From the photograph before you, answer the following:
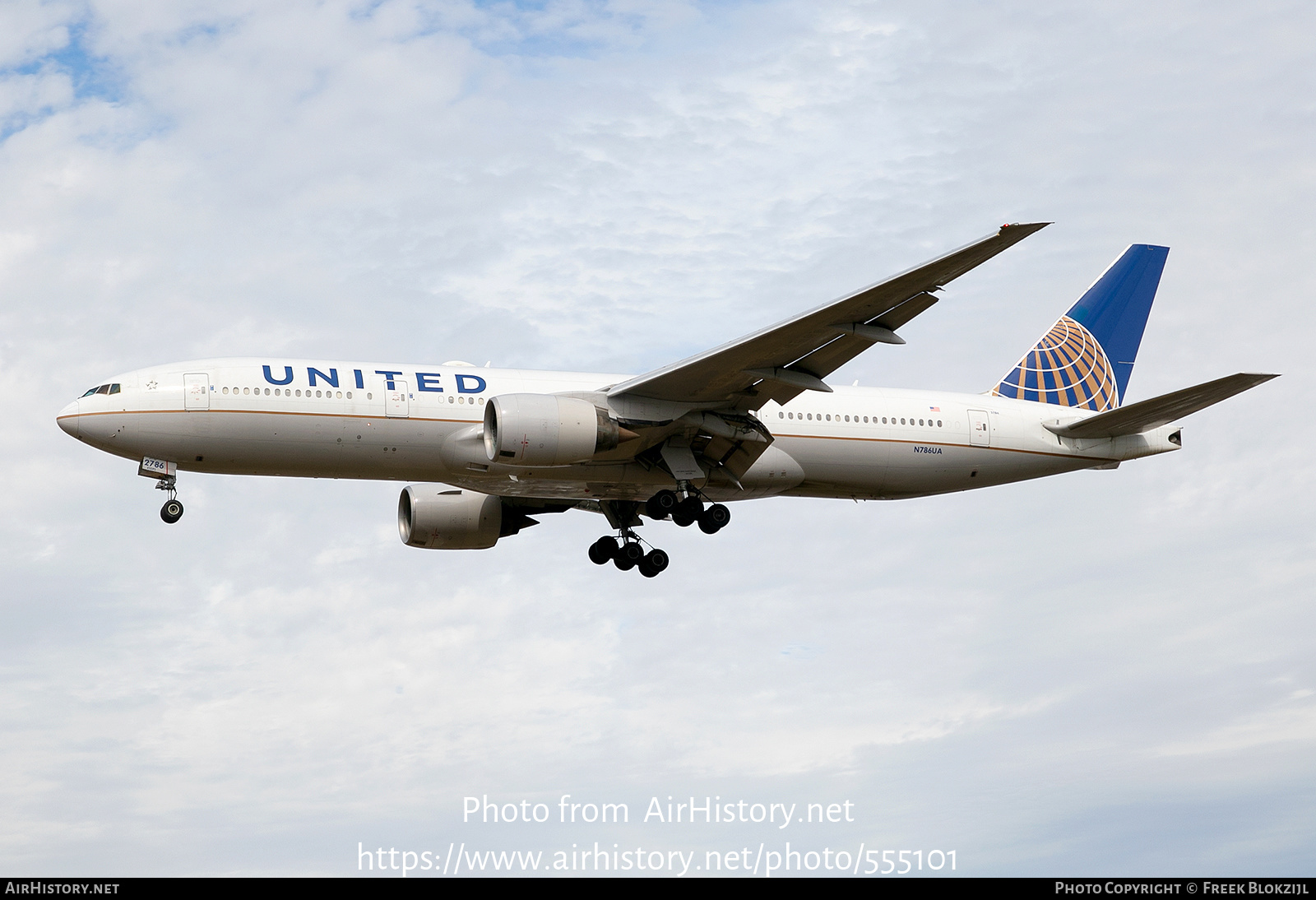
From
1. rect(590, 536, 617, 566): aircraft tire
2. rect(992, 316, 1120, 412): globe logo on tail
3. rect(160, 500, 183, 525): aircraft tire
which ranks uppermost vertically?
rect(992, 316, 1120, 412): globe logo on tail

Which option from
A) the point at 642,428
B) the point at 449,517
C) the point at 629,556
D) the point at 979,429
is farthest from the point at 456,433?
the point at 979,429

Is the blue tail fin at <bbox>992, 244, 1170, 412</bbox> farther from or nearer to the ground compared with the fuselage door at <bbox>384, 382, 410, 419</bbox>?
farther from the ground

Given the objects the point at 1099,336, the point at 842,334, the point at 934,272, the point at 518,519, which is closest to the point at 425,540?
the point at 518,519

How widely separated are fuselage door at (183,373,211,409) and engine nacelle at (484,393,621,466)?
206 inches

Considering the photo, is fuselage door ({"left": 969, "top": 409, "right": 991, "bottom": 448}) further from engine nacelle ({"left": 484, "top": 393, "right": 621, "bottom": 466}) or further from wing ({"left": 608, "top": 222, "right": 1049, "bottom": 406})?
engine nacelle ({"left": 484, "top": 393, "right": 621, "bottom": 466})

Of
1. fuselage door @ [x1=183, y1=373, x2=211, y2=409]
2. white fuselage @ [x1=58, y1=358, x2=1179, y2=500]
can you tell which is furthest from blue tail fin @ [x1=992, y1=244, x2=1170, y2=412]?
fuselage door @ [x1=183, y1=373, x2=211, y2=409]

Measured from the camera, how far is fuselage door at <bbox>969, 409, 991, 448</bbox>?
31531mm

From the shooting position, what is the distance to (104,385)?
91.1ft

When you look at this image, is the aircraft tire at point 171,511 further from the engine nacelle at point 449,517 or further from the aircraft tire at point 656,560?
the aircraft tire at point 656,560

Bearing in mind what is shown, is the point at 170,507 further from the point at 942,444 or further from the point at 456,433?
the point at 942,444

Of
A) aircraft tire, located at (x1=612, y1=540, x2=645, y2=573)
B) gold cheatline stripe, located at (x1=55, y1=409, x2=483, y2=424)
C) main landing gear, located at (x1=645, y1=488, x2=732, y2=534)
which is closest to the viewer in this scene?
gold cheatline stripe, located at (x1=55, y1=409, x2=483, y2=424)

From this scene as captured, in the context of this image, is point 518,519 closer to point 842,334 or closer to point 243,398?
point 243,398

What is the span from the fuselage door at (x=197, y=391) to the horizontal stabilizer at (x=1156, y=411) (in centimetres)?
1790

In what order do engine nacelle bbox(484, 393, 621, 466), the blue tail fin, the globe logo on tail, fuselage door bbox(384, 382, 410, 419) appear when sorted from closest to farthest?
engine nacelle bbox(484, 393, 621, 466), fuselage door bbox(384, 382, 410, 419), the globe logo on tail, the blue tail fin
